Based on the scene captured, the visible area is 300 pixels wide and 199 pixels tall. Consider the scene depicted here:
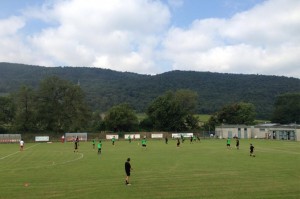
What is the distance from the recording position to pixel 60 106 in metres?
99.6

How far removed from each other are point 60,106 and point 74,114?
4.54m

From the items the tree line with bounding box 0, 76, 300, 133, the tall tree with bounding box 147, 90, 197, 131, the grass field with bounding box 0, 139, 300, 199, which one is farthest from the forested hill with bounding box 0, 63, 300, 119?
the grass field with bounding box 0, 139, 300, 199

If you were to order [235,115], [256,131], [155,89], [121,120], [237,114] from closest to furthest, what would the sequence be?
[256,131] → [121,120] → [237,114] → [235,115] → [155,89]

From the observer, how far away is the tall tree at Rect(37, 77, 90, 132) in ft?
324

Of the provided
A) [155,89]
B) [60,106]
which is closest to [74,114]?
[60,106]

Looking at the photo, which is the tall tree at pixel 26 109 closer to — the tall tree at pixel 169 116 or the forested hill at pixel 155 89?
the tall tree at pixel 169 116

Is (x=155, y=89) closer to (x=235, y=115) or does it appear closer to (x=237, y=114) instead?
(x=235, y=115)

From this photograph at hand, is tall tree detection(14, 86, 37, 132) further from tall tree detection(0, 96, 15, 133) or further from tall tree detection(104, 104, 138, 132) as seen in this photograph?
tall tree detection(104, 104, 138, 132)

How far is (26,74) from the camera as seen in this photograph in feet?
598

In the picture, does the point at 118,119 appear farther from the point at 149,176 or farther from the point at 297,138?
the point at 149,176

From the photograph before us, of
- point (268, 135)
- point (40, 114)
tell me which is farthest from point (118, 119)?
point (268, 135)

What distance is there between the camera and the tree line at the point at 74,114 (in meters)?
97.8

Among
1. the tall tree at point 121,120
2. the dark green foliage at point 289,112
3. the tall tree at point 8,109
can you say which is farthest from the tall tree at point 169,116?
the tall tree at point 8,109

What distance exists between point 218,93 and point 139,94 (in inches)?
1598
